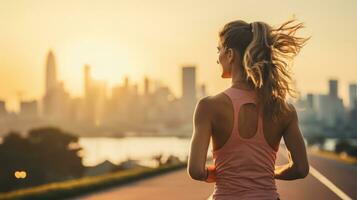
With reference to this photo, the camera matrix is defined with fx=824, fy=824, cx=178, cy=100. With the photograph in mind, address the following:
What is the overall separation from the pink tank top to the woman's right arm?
19cm

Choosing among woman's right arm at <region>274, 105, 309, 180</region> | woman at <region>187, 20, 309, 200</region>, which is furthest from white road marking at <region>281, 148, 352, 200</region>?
woman at <region>187, 20, 309, 200</region>

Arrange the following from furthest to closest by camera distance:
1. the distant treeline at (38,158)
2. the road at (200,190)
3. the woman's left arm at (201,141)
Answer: the distant treeline at (38,158) → the road at (200,190) → the woman's left arm at (201,141)

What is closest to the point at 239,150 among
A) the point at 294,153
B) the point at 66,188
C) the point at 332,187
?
the point at 294,153

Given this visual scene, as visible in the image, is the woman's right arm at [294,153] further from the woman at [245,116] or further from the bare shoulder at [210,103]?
the bare shoulder at [210,103]

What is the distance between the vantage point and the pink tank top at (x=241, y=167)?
11.5ft

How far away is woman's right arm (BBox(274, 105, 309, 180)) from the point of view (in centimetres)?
373

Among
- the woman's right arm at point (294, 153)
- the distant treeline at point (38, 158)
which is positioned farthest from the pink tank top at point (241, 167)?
the distant treeline at point (38, 158)

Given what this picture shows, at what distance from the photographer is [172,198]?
1670 centimetres

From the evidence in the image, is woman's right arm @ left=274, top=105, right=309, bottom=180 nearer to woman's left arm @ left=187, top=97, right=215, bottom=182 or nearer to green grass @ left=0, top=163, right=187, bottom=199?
woman's left arm @ left=187, top=97, right=215, bottom=182

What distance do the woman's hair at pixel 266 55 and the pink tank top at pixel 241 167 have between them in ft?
0.31

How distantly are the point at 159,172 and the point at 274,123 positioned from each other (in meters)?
26.1

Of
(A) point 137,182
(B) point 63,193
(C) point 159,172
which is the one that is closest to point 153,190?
(B) point 63,193

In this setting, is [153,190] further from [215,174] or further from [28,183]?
[28,183]

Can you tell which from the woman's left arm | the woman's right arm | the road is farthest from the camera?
the road
